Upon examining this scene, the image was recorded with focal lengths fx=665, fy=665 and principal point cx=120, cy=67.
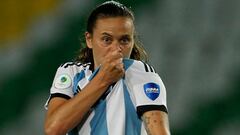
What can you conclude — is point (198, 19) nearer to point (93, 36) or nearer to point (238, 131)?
point (238, 131)

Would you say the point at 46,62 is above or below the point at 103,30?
below

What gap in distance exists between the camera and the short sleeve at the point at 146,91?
4.79 ft

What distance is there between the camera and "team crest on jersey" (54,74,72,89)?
159 centimetres

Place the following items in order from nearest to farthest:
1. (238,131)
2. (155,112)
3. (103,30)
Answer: (155,112), (103,30), (238,131)

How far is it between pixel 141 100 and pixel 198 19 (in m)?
1.65

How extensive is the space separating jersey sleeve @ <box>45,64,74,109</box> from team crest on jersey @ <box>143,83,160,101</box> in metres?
A: 0.21

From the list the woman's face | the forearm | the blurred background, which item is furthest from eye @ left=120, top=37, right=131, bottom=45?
the blurred background

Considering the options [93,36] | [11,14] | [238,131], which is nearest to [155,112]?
[93,36]

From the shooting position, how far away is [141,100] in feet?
4.79

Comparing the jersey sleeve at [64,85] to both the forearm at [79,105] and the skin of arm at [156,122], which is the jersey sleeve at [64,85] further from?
the skin of arm at [156,122]

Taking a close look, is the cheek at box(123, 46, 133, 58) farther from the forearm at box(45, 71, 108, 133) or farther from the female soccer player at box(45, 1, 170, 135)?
the forearm at box(45, 71, 108, 133)

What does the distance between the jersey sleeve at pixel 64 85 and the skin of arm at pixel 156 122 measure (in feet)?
0.74

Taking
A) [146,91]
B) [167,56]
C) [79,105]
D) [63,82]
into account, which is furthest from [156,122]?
[167,56]

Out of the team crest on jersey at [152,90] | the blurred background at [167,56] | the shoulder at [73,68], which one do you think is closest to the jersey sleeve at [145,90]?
the team crest on jersey at [152,90]
